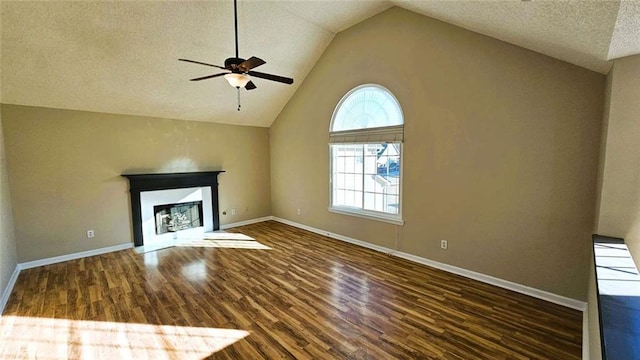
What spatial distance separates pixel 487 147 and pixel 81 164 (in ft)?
19.8

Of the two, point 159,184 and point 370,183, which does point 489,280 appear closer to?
point 370,183

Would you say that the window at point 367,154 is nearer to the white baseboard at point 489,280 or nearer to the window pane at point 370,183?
the window pane at point 370,183

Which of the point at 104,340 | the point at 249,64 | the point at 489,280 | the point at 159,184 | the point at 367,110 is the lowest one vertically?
the point at 104,340

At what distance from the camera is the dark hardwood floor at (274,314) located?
7.56ft

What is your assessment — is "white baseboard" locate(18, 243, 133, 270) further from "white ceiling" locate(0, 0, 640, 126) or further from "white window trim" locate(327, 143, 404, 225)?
"white window trim" locate(327, 143, 404, 225)

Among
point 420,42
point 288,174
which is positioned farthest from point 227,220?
point 420,42

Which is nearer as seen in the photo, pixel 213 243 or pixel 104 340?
pixel 104 340

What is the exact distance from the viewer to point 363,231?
4848 millimetres

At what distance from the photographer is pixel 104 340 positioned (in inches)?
96.4

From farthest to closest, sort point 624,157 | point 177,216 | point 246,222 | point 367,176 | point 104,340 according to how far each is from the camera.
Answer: point 246,222
point 177,216
point 367,176
point 104,340
point 624,157

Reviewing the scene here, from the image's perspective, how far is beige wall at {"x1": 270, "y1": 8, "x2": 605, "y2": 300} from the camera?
278 centimetres

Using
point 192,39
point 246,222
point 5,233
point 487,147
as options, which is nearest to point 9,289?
point 5,233

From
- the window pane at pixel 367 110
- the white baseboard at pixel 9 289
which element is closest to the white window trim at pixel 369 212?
the window pane at pixel 367 110

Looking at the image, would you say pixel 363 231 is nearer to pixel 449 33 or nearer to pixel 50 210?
pixel 449 33
